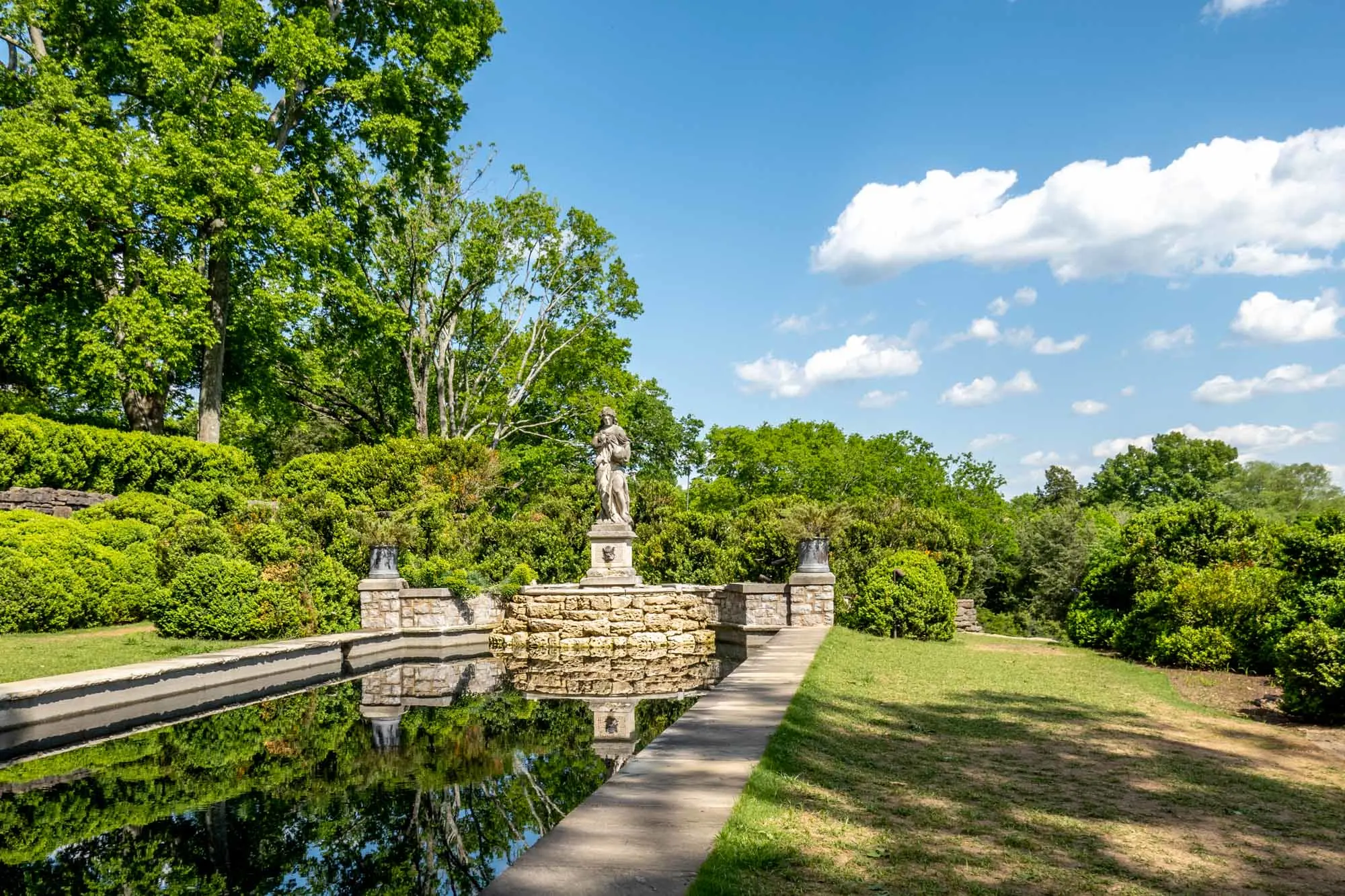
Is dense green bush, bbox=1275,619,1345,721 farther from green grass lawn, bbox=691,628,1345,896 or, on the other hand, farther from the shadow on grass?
the shadow on grass

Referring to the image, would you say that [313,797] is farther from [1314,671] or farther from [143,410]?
[143,410]

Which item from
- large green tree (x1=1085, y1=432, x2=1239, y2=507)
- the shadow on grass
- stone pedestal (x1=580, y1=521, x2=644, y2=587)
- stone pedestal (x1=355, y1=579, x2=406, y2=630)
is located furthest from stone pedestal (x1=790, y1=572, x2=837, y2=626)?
large green tree (x1=1085, y1=432, x2=1239, y2=507)

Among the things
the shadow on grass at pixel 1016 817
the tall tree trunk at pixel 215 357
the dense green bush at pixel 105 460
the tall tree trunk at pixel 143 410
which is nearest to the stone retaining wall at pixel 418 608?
the dense green bush at pixel 105 460

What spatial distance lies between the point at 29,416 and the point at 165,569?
564 cm

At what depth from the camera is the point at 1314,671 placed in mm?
7344

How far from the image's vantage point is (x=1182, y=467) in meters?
51.6

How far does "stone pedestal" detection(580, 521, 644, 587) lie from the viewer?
17.5 m

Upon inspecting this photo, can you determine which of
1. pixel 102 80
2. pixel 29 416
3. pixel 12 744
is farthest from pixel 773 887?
pixel 102 80

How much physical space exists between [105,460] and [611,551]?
10.9 m

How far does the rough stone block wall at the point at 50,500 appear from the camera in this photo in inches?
614

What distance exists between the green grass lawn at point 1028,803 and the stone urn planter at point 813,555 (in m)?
7.46

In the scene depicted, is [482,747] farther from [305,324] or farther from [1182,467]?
[1182,467]

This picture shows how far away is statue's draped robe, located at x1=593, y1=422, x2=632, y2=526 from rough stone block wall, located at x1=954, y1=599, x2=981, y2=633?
850cm

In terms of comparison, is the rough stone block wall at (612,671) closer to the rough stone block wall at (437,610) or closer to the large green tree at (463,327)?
the rough stone block wall at (437,610)
